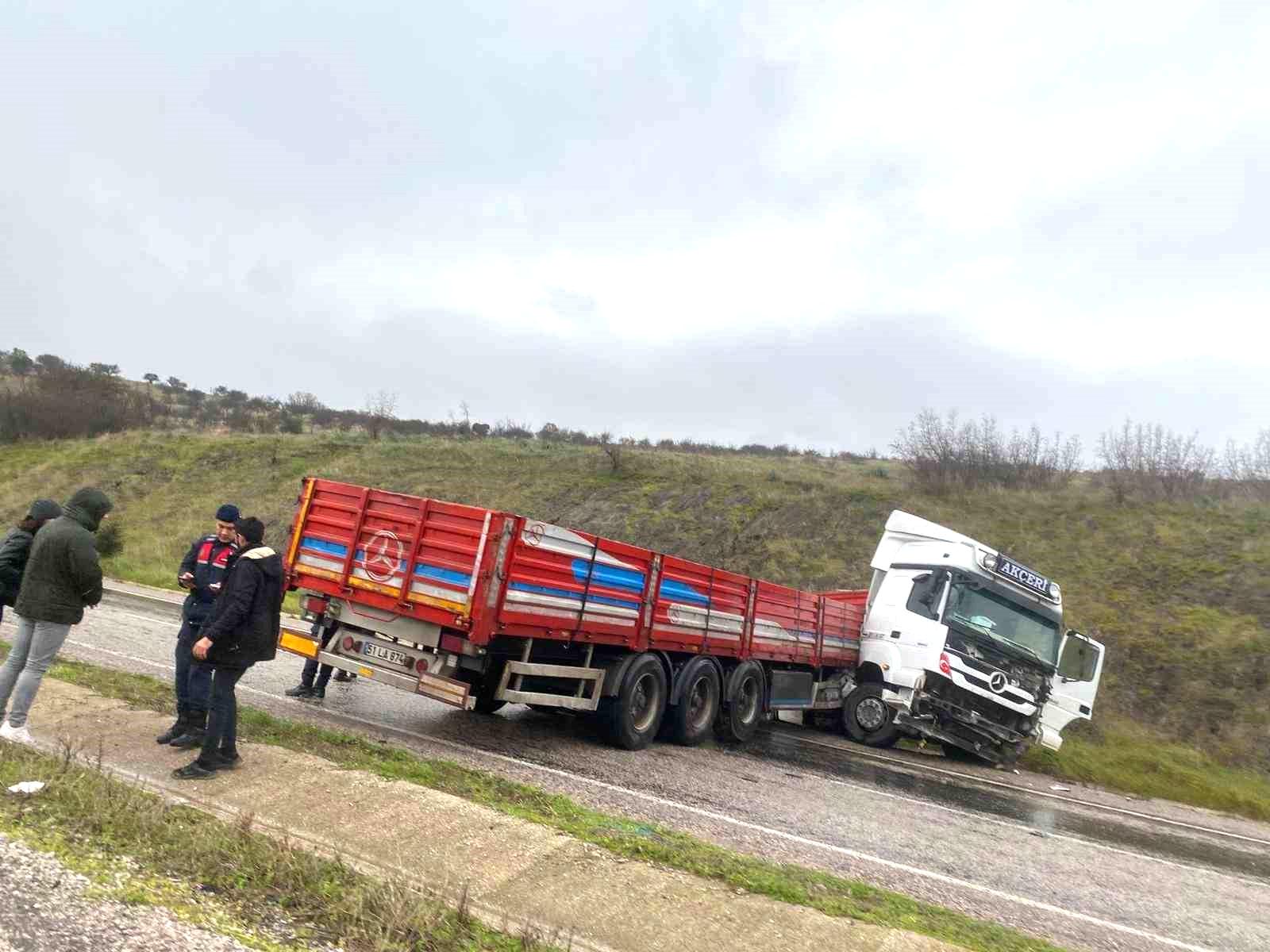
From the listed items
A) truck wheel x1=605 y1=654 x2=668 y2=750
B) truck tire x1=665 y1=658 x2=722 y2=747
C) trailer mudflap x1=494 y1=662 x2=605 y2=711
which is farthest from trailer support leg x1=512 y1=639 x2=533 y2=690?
truck tire x1=665 y1=658 x2=722 y2=747

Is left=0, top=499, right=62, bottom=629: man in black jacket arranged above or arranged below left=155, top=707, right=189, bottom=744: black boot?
above

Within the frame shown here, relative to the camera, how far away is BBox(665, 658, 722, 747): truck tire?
34.3 ft

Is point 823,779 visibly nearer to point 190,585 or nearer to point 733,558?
point 190,585

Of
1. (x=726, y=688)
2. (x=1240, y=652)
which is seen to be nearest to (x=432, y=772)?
(x=726, y=688)

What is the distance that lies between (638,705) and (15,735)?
5.73m

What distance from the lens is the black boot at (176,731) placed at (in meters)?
6.57

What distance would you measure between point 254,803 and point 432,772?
142 centimetres

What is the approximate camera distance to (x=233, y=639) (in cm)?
600

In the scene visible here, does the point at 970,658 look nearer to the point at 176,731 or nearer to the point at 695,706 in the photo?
the point at 695,706

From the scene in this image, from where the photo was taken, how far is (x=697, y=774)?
8984 millimetres

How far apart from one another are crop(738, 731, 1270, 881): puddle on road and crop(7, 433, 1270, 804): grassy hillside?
3.76m

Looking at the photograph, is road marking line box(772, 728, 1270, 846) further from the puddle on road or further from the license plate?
the license plate

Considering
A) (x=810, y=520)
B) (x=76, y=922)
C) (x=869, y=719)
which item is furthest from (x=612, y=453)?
(x=76, y=922)

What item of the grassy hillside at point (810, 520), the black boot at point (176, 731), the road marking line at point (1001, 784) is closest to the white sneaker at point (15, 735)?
the black boot at point (176, 731)
